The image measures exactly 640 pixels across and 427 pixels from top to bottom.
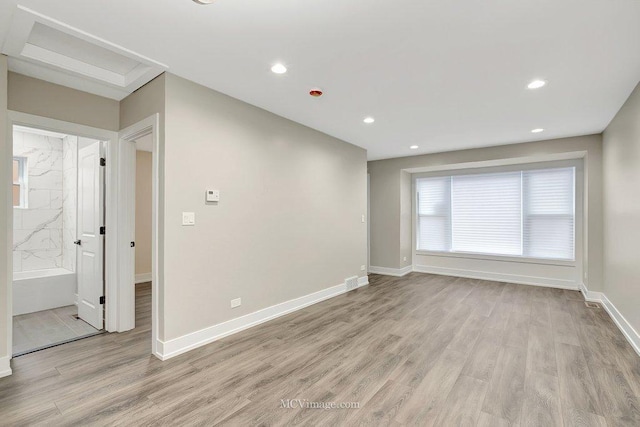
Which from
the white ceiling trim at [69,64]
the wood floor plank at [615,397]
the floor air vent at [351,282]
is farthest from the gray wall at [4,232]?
the wood floor plank at [615,397]

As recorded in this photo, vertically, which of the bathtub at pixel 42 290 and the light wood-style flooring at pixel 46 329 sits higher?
the bathtub at pixel 42 290

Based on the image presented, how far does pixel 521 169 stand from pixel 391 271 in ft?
10.5

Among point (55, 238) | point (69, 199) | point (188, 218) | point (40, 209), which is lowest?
point (55, 238)

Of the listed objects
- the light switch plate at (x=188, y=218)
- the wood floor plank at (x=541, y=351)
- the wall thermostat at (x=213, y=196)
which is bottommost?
the wood floor plank at (x=541, y=351)

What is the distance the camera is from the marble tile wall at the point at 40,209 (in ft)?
14.6

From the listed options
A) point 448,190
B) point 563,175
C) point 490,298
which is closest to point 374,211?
point 448,190

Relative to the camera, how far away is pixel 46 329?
10.9ft

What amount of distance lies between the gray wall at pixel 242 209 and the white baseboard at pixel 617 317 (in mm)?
3409

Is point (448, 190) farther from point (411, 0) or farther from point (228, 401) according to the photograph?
point (228, 401)

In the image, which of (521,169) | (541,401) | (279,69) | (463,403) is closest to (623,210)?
(521,169)

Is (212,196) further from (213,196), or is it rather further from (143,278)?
(143,278)

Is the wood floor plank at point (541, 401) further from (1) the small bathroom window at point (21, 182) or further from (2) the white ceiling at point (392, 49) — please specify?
(1) the small bathroom window at point (21, 182)

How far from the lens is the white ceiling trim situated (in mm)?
2033

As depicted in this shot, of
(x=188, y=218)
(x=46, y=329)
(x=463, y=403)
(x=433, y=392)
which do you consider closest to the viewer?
(x=463, y=403)
